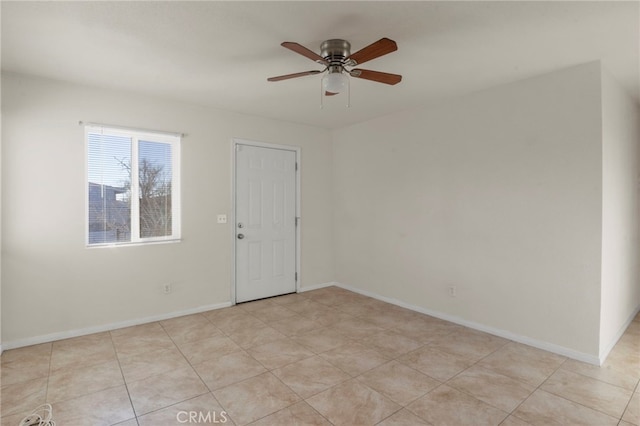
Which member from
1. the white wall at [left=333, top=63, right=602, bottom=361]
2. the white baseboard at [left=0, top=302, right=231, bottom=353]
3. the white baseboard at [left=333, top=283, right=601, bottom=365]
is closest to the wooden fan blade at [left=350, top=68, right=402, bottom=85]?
the white wall at [left=333, top=63, right=602, bottom=361]

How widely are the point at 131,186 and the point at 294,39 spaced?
2.41 m

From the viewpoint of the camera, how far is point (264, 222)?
177 inches

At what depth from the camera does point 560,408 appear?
2082mm

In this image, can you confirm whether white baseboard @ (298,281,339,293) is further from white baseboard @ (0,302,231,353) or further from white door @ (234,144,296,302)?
white baseboard @ (0,302,231,353)

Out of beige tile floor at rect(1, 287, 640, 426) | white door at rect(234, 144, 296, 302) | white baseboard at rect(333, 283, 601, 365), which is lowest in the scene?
beige tile floor at rect(1, 287, 640, 426)

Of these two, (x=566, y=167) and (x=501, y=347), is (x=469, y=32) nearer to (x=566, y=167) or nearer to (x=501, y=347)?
(x=566, y=167)

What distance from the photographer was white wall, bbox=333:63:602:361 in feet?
8.89

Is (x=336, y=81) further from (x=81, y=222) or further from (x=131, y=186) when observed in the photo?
(x=81, y=222)

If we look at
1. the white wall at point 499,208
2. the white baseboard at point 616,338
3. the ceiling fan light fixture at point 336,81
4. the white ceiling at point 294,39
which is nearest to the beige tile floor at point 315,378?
the white baseboard at point 616,338

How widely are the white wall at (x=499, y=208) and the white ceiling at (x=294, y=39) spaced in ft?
1.26

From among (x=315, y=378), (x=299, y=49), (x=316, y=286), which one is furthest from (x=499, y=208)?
(x=316, y=286)

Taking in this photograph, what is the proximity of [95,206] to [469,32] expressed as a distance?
12.0 feet

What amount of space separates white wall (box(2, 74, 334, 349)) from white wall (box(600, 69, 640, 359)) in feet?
12.1

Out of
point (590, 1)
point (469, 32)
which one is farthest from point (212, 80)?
point (590, 1)
